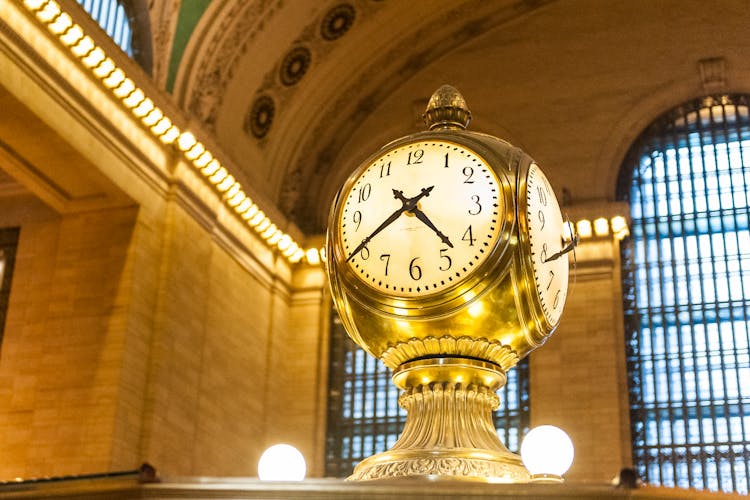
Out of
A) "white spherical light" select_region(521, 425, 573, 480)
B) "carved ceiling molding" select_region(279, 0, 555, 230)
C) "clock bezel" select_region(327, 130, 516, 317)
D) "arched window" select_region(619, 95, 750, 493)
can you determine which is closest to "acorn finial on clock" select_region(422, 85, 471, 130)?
"clock bezel" select_region(327, 130, 516, 317)

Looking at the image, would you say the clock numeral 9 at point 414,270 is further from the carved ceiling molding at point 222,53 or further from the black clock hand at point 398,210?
the carved ceiling molding at point 222,53

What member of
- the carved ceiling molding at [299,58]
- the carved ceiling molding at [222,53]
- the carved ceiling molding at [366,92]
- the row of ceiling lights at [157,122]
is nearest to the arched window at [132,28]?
the carved ceiling molding at [222,53]

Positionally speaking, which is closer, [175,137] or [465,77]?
[175,137]

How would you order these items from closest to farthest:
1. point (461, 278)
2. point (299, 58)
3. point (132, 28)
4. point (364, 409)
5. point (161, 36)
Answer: point (461, 278) → point (161, 36) → point (132, 28) → point (299, 58) → point (364, 409)

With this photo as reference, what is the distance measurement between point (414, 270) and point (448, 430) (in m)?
0.25

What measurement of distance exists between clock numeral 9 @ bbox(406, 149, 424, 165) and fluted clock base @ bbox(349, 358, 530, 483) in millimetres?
330

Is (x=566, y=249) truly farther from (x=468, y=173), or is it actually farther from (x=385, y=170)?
(x=385, y=170)

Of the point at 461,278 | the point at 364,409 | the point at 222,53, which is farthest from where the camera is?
the point at 364,409

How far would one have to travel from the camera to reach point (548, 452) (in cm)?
184

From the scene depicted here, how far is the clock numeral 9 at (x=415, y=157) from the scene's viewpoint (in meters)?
1.92

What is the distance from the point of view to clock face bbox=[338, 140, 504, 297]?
181 cm

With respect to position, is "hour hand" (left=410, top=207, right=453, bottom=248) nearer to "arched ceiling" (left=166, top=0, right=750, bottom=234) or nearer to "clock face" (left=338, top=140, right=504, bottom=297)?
"clock face" (left=338, top=140, right=504, bottom=297)

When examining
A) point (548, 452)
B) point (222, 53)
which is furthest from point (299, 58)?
point (548, 452)

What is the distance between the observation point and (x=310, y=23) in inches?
629
